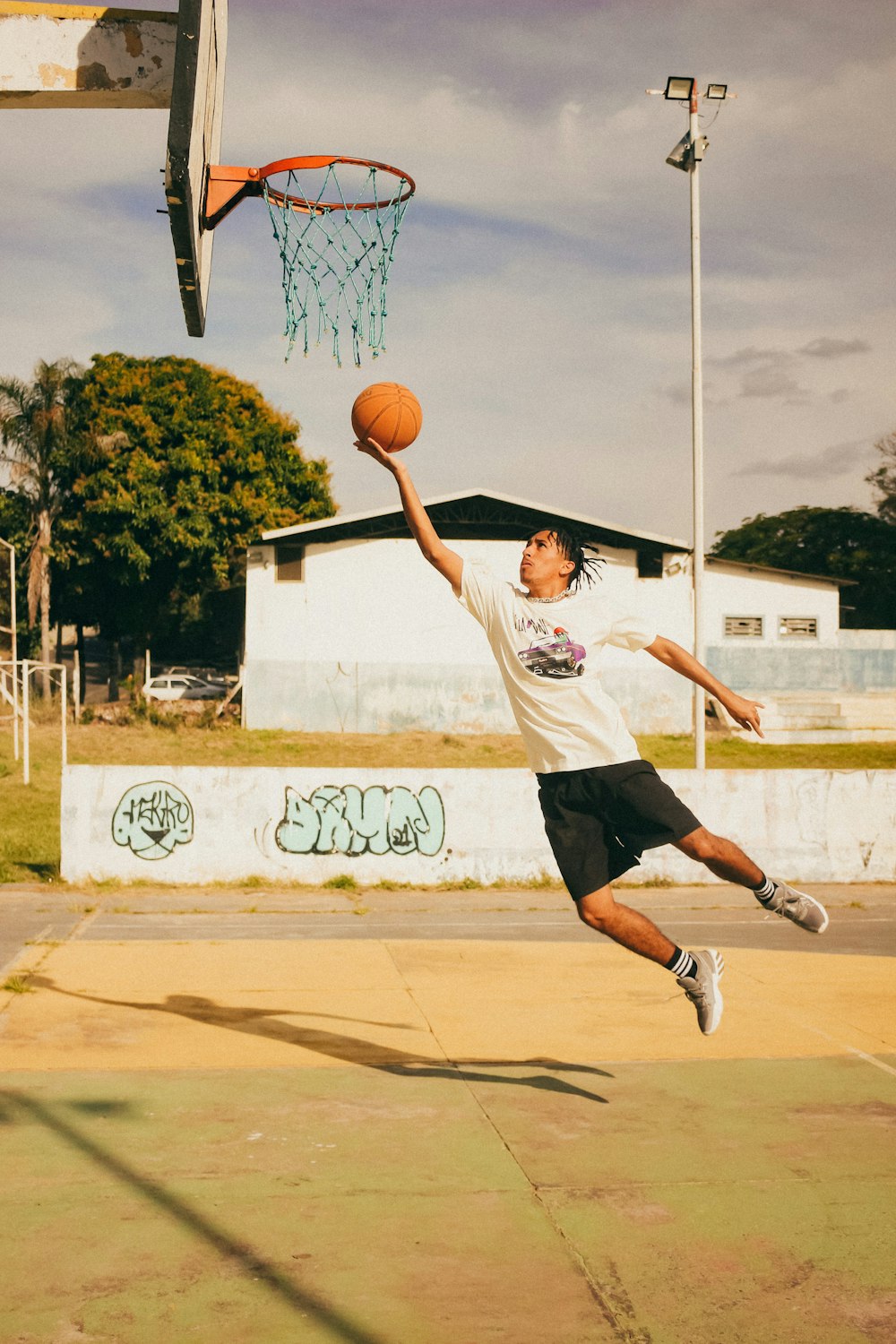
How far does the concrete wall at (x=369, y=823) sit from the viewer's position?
14.2 m

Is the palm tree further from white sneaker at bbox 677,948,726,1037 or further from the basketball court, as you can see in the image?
white sneaker at bbox 677,948,726,1037

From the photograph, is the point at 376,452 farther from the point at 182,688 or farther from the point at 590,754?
the point at 182,688

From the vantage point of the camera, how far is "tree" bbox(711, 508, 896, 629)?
174ft

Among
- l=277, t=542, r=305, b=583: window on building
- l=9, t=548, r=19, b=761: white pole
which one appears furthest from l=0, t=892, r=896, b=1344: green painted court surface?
l=277, t=542, r=305, b=583: window on building

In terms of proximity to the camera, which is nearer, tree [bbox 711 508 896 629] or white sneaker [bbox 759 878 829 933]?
white sneaker [bbox 759 878 829 933]

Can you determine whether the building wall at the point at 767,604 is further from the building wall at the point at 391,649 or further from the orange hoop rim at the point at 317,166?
the orange hoop rim at the point at 317,166

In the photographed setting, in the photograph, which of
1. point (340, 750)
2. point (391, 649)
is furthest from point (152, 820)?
point (391, 649)

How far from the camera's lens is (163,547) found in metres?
40.3

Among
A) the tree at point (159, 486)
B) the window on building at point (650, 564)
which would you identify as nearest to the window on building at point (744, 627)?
the window on building at point (650, 564)

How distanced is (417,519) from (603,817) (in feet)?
5.41

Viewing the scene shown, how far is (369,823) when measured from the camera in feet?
48.1

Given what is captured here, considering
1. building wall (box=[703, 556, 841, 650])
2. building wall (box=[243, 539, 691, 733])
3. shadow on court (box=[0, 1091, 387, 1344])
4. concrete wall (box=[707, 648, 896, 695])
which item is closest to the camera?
shadow on court (box=[0, 1091, 387, 1344])

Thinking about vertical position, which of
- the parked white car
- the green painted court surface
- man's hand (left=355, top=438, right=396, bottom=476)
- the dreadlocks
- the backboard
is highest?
the backboard

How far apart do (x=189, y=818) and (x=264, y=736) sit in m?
17.3
